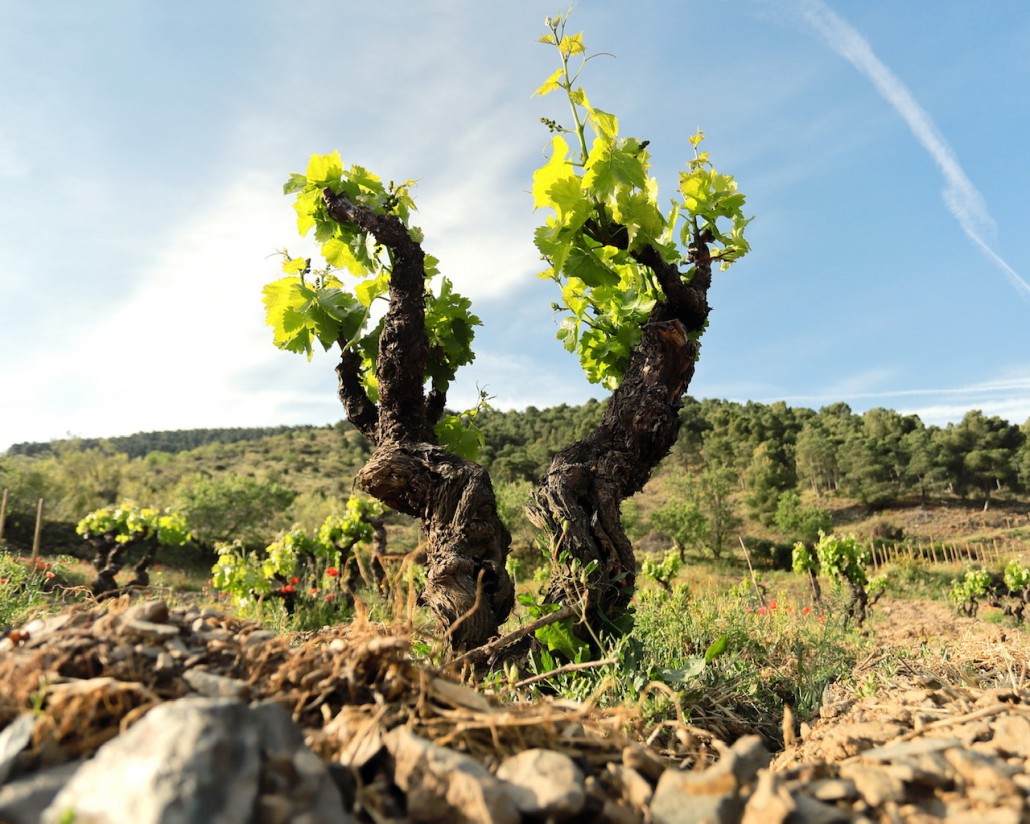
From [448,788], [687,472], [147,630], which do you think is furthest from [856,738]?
[687,472]

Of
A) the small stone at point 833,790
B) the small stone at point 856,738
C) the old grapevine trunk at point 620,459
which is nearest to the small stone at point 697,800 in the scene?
the small stone at point 833,790

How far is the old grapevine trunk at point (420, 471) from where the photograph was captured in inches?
148

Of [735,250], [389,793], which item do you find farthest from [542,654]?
[735,250]

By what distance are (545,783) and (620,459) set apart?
2.96m

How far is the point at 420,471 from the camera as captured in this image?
4059mm

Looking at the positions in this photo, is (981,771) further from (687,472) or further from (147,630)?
(687,472)

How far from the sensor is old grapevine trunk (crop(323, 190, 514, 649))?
12.3ft

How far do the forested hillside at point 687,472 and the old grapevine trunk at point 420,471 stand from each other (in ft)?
84.5

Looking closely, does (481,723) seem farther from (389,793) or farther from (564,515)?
(564,515)

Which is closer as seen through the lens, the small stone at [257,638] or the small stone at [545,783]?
the small stone at [545,783]

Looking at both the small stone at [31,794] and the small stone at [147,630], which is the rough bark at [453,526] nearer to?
the small stone at [147,630]

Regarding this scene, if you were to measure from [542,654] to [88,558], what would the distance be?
28.5 m

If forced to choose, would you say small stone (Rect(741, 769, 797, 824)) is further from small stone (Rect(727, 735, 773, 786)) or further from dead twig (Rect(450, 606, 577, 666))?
dead twig (Rect(450, 606, 577, 666))

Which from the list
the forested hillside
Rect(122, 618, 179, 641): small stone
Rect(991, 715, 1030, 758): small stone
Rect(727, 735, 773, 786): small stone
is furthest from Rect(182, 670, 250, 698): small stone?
the forested hillside
